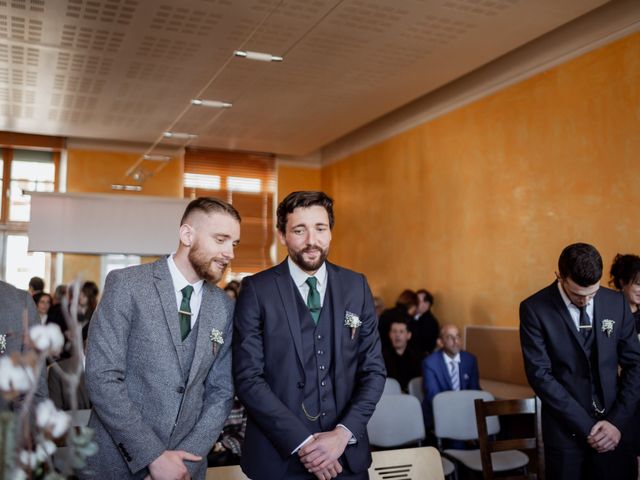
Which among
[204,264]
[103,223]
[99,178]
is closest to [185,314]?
[204,264]

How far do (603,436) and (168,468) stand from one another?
176 cm

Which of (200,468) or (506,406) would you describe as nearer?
(200,468)

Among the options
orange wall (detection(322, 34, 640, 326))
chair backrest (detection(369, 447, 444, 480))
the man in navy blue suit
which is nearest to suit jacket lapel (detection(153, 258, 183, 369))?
chair backrest (detection(369, 447, 444, 480))

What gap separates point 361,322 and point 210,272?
1.90 ft

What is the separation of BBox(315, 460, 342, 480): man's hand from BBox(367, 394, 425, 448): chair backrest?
2.16 meters

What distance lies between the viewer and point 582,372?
277 cm

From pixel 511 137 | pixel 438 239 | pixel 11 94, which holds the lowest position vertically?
pixel 438 239

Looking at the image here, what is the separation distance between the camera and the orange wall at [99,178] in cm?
989

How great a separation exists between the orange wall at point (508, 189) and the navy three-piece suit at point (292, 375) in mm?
3797

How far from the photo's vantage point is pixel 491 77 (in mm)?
6934

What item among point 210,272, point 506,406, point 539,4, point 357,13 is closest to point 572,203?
point 539,4

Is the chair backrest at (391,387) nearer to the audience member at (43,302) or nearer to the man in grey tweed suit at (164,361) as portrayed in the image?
the man in grey tweed suit at (164,361)

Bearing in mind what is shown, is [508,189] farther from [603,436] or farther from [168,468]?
[168,468]

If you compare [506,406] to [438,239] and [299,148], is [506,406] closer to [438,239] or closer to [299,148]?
[438,239]
